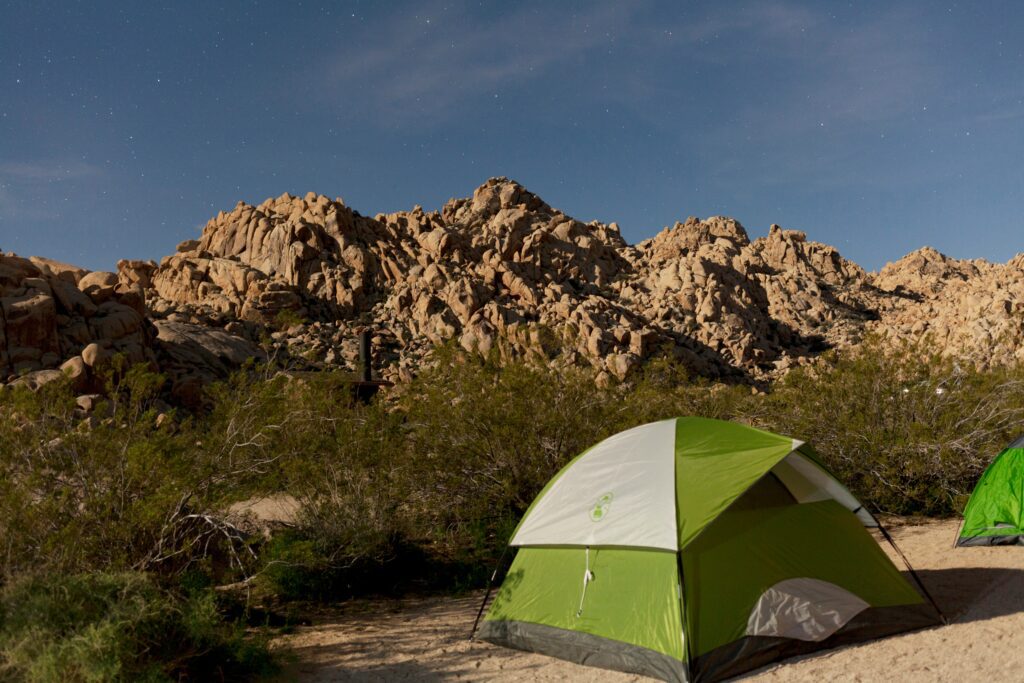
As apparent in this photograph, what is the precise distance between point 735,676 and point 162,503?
17.8 feet

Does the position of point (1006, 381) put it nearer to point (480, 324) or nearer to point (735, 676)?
point (735, 676)

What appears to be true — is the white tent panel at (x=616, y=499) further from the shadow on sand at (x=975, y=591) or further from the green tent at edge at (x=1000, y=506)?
the green tent at edge at (x=1000, y=506)

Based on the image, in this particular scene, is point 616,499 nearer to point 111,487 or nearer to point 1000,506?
point 111,487

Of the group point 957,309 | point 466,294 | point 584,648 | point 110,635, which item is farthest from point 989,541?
point 466,294

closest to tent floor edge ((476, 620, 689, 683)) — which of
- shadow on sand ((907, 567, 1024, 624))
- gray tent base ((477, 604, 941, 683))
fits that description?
gray tent base ((477, 604, 941, 683))

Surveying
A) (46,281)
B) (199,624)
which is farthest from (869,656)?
(46,281)

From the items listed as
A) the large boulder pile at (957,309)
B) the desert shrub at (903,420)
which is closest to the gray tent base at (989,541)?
the desert shrub at (903,420)

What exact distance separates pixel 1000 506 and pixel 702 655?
622 centimetres

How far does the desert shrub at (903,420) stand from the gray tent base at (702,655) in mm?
6673

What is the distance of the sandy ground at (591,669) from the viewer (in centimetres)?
552

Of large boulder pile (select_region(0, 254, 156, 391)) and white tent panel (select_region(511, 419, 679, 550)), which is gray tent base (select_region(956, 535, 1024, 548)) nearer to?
white tent panel (select_region(511, 419, 679, 550))

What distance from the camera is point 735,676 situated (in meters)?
5.49

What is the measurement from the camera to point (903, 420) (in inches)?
525

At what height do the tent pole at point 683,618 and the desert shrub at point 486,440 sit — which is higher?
the desert shrub at point 486,440
